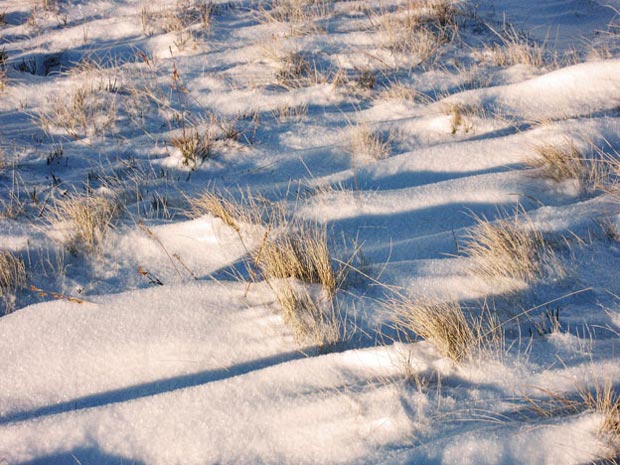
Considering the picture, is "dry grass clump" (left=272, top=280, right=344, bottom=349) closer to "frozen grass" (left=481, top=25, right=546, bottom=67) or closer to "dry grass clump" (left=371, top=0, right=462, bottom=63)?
"dry grass clump" (left=371, top=0, right=462, bottom=63)

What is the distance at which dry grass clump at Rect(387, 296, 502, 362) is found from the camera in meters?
1.47

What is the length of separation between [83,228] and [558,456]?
1.79 m

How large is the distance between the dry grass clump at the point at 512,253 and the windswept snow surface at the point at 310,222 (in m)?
0.04

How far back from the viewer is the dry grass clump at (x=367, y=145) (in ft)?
8.20

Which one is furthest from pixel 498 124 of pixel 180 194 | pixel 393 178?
pixel 180 194

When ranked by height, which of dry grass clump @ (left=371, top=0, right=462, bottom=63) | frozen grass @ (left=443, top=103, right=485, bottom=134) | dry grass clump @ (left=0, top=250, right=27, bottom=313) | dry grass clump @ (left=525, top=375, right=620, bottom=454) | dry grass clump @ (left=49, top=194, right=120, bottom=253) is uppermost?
dry grass clump @ (left=371, top=0, right=462, bottom=63)

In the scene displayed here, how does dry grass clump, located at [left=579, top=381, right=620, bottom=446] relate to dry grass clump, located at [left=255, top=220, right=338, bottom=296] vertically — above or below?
below

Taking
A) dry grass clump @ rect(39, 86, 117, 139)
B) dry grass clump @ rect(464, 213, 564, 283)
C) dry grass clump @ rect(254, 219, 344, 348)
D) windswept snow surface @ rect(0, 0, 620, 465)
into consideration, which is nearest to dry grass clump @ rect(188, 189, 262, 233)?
windswept snow surface @ rect(0, 0, 620, 465)

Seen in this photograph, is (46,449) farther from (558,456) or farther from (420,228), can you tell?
(420,228)

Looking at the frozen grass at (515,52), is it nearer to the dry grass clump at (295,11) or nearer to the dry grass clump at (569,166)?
the dry grass clump at (569,166)

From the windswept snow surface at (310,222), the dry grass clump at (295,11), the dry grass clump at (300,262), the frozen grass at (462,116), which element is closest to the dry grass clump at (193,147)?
the windswept snow surface at (310,222)

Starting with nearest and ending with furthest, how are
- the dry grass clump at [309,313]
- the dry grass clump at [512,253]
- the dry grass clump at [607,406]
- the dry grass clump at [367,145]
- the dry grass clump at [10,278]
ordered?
the dry grass clump at [607,406], the dry grass clump at [309,313], the dry grass clump at [512,253], the dry grass clump at [10,278], the dry grass clump at [367,145]

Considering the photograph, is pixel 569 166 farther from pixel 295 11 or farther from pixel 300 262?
pixel 295 11

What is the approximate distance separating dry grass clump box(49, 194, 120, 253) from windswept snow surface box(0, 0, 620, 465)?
0.09ft
